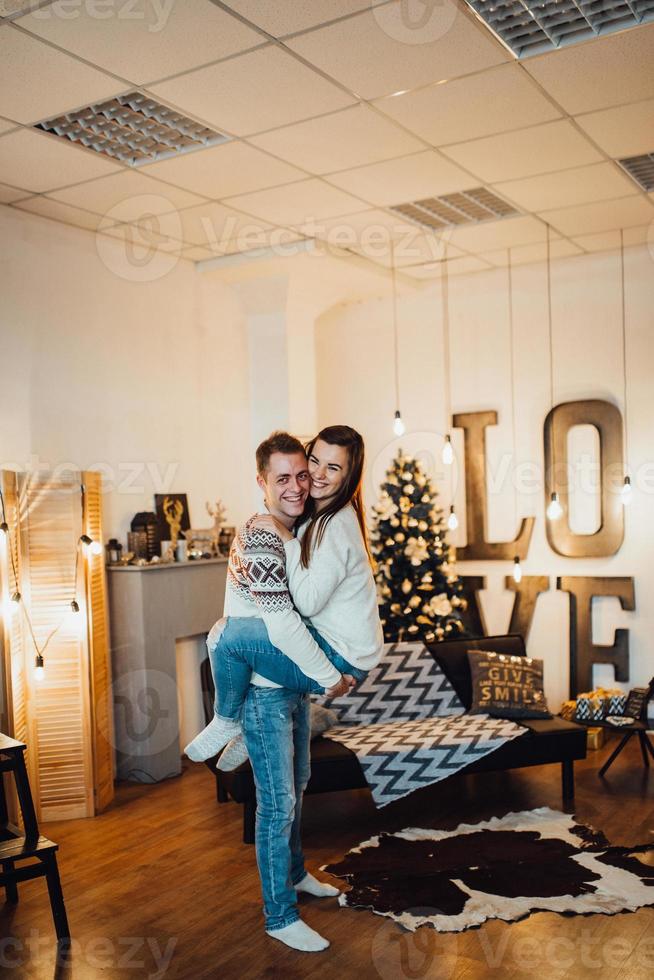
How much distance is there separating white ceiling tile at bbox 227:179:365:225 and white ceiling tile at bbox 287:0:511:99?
51.6 inches

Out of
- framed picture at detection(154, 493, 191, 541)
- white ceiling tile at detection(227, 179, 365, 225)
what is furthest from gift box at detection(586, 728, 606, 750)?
white ceiling tile at detection(227, 179, 365, 225)

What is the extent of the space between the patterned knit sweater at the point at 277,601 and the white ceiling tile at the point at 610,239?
13.5 feet

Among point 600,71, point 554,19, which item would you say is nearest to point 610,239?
point 600,71

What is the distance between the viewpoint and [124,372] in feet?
19.7

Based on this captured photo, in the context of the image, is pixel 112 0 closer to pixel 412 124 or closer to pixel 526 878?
pixel 412 124

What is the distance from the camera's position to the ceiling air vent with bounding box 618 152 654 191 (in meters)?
4.97

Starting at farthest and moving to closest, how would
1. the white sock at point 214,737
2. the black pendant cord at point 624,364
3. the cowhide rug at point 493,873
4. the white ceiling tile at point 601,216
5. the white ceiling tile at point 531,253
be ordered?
the black pendant cord at point 624,364
the white ceiling tile at point 531,253
the white ceiling tile at point 601,216
the cowhide rug at point 493,873
the white sock at point 214,737

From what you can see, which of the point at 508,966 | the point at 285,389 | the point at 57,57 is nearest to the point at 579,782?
the point at 508,966

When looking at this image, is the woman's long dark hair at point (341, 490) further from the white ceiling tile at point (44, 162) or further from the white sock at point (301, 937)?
the white ceiling tile at point (44, 162)

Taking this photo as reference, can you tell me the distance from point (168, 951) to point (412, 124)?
3677 mm

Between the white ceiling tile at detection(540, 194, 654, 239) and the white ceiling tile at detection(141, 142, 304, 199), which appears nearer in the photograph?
the white ceiling tile at detection(141, 142, 304, 199)

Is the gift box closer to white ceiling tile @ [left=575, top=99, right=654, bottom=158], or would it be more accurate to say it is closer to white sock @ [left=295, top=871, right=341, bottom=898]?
white sock @ [left=295, top=871, right=341, bottom=898]

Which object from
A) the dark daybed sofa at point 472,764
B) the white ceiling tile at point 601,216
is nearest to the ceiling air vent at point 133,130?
the white ceiling tile at point 601,216

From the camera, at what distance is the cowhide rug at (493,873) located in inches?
146
